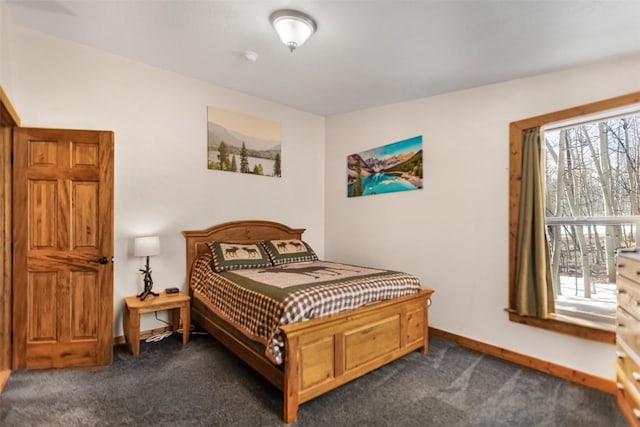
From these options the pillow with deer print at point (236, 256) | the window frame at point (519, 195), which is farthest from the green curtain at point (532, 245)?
the pillow with deer print at point (236, 256)

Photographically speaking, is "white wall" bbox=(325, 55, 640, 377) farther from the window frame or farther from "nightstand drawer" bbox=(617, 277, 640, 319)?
"nightstand drawer" bbox=(617, 277, 640, 319)

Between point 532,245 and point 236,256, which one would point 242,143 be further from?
point 532,245

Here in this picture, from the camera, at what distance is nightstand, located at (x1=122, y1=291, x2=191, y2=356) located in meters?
2.79

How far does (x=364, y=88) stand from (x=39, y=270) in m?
3.50

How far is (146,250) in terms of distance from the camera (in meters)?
2.96

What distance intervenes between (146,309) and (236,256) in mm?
940

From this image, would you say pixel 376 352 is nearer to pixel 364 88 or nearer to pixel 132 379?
pixel 132 379

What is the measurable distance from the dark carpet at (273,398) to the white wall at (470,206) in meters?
0.42

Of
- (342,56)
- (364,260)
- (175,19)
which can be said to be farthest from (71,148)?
(364,260)

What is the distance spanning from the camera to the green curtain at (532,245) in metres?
2.66

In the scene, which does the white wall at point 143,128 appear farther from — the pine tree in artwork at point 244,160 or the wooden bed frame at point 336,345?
the wooden bed frame at point 336,345

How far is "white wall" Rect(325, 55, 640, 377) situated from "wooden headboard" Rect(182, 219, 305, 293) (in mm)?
1158

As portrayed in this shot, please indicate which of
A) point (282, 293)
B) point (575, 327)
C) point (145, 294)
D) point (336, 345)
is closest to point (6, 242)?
point (145, 294)

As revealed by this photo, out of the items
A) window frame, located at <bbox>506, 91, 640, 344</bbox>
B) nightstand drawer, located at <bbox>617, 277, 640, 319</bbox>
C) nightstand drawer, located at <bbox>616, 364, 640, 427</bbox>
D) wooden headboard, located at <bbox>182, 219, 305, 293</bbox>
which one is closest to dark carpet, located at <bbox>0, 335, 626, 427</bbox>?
nightstand drawer, located at <bbox>616, 364, 640, 427</bbox>
